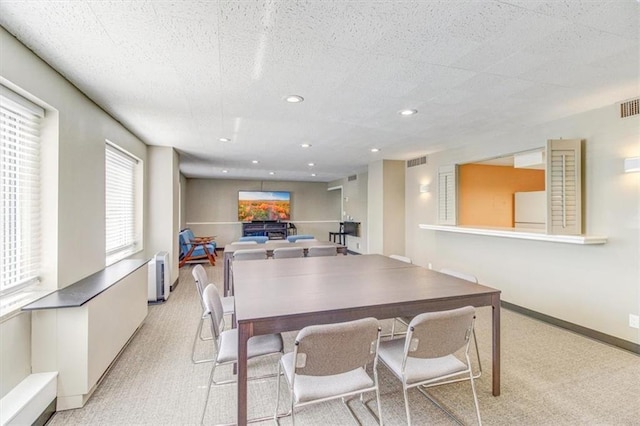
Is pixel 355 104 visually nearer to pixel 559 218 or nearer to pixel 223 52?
pixel 223 52

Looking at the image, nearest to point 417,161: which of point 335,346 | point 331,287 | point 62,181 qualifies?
point 331,287

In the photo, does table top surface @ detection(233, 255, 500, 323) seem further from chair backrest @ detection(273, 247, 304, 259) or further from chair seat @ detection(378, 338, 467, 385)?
chair backrest @ detection(273, 247, 304, 259)

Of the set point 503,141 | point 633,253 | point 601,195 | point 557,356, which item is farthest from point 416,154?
point 557,356

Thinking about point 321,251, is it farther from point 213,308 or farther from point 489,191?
point 489,191

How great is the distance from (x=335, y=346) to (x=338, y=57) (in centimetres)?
184

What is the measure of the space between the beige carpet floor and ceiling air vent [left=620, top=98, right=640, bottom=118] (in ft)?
7.56

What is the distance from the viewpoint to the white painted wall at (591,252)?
9.42 feet

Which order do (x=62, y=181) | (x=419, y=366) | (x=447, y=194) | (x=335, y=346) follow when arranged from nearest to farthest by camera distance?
(x=335, y=346) < (x=419, y=366) < (x=62, y=181) < (x=447, y=194)

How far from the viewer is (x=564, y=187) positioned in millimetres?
3211

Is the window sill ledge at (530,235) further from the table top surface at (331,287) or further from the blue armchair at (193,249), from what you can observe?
the blue armchair at (193,249)

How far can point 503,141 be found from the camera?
4102mm

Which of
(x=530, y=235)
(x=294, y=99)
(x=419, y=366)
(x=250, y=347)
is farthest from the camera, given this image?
(x=530, y=235)

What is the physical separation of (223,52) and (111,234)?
2.83m

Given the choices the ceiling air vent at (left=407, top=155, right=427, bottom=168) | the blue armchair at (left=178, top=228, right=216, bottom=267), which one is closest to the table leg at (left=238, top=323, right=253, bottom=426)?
the ceiling air vent at (left=407, top=155, right=427, bottom=168)
